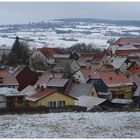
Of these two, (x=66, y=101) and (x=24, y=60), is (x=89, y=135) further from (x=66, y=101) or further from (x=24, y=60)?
(x=24, y=60)

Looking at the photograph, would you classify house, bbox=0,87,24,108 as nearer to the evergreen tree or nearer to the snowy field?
the snowy field

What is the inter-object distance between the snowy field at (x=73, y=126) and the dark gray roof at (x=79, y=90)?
440 inches

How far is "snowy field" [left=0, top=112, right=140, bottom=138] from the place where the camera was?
1084 cm

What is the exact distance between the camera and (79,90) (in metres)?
27.5

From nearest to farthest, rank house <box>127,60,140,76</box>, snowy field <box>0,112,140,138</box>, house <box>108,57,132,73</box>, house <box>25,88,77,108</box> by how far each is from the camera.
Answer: snowy field <box>0,112,140,138</box> < house <box>25,88,77,108</box> < house <box>127,60,140,76</box> < house <box>108,57,132,73</box>

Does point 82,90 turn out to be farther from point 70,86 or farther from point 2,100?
point 2,100

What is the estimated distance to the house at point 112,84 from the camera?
3122cm

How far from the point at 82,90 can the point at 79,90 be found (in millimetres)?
264

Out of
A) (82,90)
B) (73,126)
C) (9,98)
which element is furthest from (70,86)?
(73,126)

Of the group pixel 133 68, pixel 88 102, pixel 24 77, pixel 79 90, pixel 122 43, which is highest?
pixel 88 102

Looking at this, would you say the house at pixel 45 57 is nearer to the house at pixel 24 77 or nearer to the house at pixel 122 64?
the house at pixel 122 64

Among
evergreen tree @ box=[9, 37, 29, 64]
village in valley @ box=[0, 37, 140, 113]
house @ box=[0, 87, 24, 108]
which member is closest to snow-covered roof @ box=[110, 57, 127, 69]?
village in valley @ box=[0, 37, 140, 113]

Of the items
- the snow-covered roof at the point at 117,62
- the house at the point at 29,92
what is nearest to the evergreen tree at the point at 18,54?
the snow-covered roof at the point at 117,62

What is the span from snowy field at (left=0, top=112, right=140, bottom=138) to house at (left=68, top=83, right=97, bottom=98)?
1116 cm
